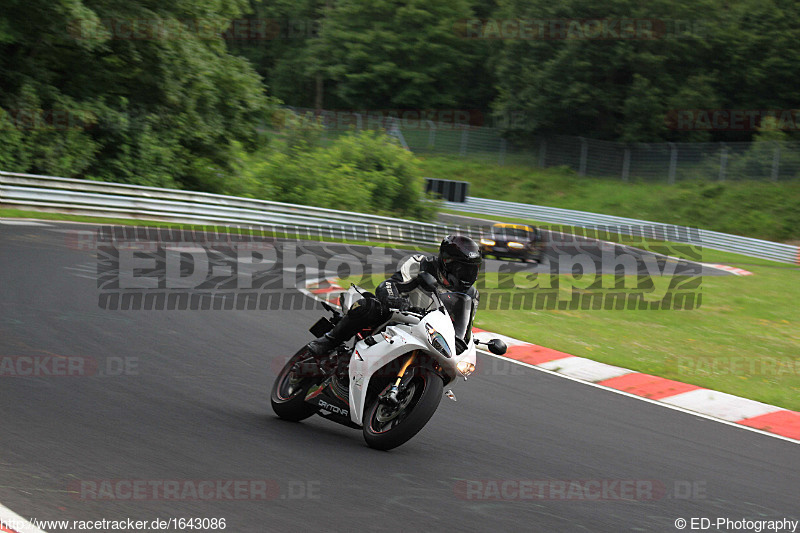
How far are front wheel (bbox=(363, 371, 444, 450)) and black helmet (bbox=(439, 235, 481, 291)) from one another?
2.13 feet

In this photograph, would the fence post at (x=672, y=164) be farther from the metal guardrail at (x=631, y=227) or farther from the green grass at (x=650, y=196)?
the metal guardrail at (x=631, y=227)

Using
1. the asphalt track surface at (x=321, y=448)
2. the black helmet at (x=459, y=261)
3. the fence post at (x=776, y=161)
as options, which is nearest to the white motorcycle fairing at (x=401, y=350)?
the black helmet at (x=459, y=261)

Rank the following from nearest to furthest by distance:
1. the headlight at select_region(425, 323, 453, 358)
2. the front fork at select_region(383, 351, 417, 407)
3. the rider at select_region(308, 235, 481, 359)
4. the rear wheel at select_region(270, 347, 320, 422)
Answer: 1. the headlight at select_region(425, 323, 453, 358)
2. the front fork at select_region(383, 351, 417, 407)
3. the rider at select_region(308, 235, 481, 359)
4. the rear wheel at select_region(270, 347, 320, 422)

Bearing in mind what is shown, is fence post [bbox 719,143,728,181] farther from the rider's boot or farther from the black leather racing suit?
the rider's boot

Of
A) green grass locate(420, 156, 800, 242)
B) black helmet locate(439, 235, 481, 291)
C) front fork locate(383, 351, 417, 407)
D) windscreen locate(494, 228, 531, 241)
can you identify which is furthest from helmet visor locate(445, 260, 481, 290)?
green grass locate(420, 156, 800, 242)

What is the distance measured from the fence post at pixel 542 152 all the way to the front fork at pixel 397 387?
4687 cm

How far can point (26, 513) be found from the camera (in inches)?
167

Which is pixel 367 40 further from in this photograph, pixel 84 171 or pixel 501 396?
pixel 501 396

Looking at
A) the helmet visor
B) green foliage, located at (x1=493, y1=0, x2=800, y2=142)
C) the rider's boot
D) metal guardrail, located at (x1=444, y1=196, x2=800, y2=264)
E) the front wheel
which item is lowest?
metal guardrail, located at (x1=444, y1=196, x2=800, y2=264)

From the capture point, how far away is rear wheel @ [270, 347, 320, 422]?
6.57 metres

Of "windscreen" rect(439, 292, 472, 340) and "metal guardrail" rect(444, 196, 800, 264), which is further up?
"windscreen" rect(439, 292, 472, 340)

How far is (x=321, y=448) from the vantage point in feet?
19.6

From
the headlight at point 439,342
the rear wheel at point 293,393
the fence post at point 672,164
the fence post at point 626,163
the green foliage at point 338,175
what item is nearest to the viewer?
the headlight at point 439,342

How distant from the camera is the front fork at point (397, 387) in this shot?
568 centimetres
